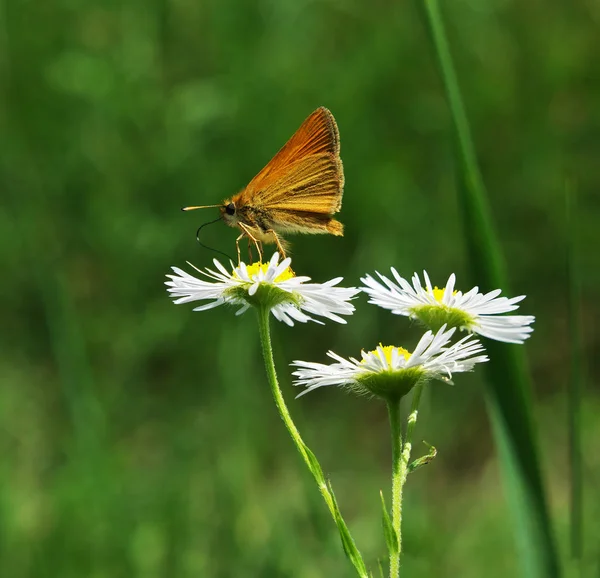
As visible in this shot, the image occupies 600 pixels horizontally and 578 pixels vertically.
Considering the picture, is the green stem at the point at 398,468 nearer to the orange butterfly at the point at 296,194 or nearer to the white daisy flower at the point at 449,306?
the white daisy flower at the point at 449,306

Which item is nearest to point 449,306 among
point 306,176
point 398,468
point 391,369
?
point 391,369

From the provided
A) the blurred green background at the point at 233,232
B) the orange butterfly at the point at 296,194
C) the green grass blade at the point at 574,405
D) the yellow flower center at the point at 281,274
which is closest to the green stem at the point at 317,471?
the yellow flower center at the point at 281,274

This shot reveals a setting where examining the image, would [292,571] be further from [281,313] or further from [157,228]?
[157,228]

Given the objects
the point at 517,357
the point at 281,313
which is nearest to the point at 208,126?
the point at 281,313

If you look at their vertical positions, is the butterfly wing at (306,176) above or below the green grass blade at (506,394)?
above

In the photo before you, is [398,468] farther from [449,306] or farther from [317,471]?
[449,306]

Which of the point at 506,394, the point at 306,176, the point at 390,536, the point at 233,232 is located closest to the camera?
the point at 390,536
